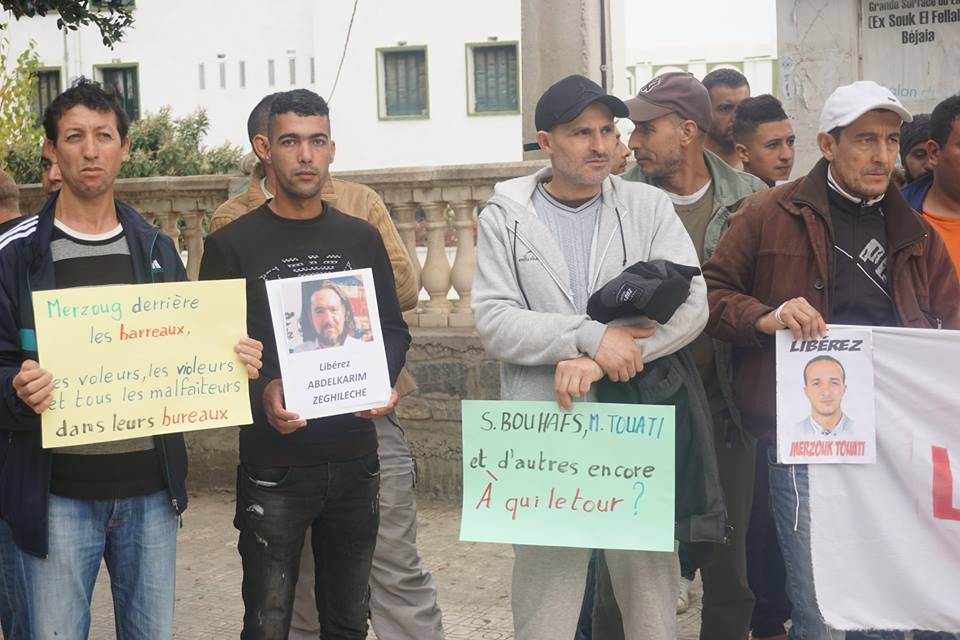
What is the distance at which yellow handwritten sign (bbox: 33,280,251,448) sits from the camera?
12.6 feet

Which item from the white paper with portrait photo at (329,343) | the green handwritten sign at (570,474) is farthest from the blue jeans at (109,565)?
the green handwritten sign at (570,474)

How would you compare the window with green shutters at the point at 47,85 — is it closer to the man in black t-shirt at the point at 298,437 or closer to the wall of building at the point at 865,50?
the wall of building at the point at 865,50

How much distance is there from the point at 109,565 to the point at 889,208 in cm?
279

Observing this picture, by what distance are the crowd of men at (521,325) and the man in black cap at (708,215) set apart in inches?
0.5

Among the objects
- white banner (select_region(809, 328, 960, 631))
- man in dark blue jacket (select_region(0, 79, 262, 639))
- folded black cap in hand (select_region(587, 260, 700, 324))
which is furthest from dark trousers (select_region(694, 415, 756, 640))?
man in dark blue jacket (select_region(0, 79, 262, 639))

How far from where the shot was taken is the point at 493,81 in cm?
3272

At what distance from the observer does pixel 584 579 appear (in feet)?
14.3

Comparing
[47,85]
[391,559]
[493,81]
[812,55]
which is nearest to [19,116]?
[812,55]

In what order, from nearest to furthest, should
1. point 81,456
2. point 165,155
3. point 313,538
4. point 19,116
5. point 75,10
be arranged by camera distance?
point 81,456, point 313,538, point 75,10, point 19,116, point 165,155

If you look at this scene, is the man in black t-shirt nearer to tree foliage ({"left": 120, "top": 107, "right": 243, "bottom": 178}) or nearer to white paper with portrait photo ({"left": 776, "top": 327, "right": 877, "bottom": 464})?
white paper with portrait photo ({"left": 776, "top": 327, "right": 877, "bottom": 464})

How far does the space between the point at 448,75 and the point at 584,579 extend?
1145 inches

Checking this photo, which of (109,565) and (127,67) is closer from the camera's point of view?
(109,565)

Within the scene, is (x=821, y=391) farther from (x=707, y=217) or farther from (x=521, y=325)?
(x=707, y=217)

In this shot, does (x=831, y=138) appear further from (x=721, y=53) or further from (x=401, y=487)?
(x=721, y=53)
